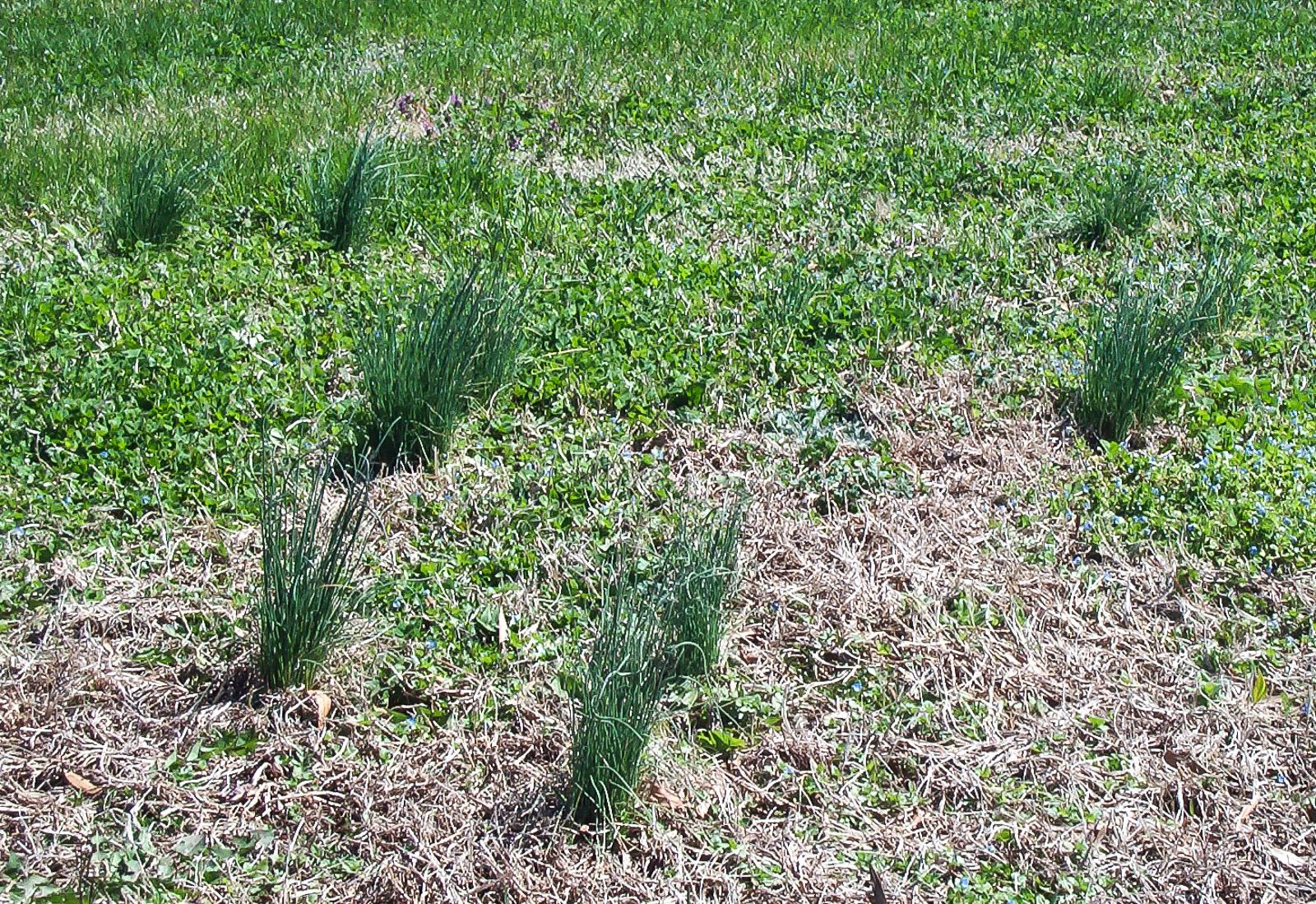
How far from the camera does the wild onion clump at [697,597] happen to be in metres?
3.25

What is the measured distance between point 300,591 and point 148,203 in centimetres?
243

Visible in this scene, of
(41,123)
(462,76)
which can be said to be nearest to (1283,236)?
(462,76)

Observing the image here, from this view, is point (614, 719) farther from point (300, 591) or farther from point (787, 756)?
point (300, 591)

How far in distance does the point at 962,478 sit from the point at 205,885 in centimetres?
251

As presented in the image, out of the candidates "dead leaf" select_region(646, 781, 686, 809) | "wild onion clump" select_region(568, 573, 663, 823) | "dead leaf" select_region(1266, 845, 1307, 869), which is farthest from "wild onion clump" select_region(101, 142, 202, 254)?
"dead leaf" select_region(1266, 845, 1307, 869)

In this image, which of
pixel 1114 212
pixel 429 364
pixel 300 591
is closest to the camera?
pixel 300 591

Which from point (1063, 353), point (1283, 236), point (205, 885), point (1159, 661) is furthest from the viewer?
point (1283, 236)

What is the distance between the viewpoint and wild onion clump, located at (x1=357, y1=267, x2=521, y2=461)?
3.88m

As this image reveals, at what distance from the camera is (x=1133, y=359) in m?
4.18

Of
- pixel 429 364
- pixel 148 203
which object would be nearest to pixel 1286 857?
pixel 429 364

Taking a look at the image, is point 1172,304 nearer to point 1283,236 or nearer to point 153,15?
point 1283,236

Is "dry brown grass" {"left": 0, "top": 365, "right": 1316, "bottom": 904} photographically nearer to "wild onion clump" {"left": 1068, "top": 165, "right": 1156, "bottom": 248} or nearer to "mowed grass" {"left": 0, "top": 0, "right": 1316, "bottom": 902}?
"mowed grass" {"left": 0, "top": 0, "right": 1316, "bottom": 902}

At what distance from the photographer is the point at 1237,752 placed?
329cm

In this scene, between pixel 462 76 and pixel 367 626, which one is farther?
pixel 462 76
